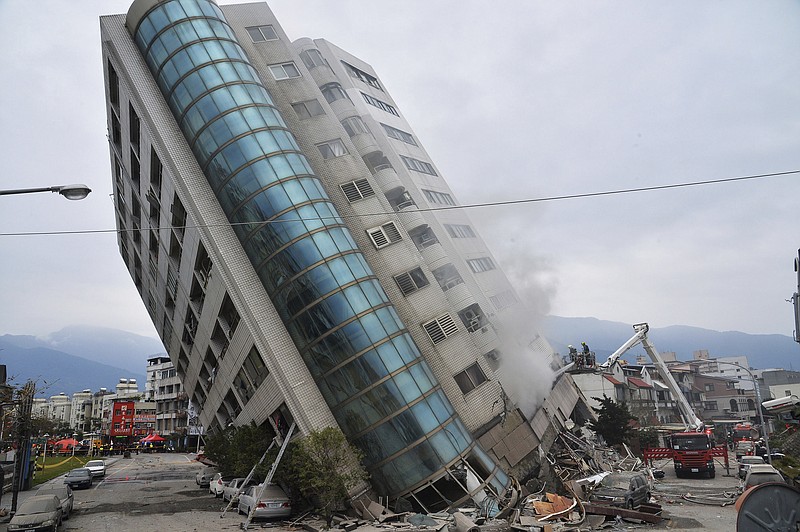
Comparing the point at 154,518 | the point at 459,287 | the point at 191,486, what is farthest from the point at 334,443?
the point at 191,486

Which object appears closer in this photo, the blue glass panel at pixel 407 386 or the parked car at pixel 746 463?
the blue glass panel at pixel 407 386

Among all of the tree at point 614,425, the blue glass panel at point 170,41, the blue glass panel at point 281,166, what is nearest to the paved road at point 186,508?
the tree at point 614,425

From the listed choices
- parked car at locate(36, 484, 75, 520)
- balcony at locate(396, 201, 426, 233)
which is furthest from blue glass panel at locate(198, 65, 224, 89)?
parked car at locate(36, 484, 75, 520)

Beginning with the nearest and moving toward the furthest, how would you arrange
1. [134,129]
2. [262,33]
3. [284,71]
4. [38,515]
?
1. [38,515]
2. [134,129]
3. [284,71]
4. [262,33]

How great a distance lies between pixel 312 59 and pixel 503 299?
21.2m

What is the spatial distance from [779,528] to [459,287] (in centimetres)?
2606

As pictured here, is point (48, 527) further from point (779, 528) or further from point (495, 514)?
point (779, 528)

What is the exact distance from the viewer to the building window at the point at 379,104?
145 ft

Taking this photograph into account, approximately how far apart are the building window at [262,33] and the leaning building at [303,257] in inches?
5.5

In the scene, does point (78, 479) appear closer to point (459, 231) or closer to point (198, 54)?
point (198, 54)

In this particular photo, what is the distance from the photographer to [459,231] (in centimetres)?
4031

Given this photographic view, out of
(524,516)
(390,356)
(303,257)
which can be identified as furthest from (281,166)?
(524,516)

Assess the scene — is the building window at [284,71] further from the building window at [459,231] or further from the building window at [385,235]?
the building window at [459,231]

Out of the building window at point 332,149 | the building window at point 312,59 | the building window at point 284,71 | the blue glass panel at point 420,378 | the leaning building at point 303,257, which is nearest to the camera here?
the leaning building at point 303,257
